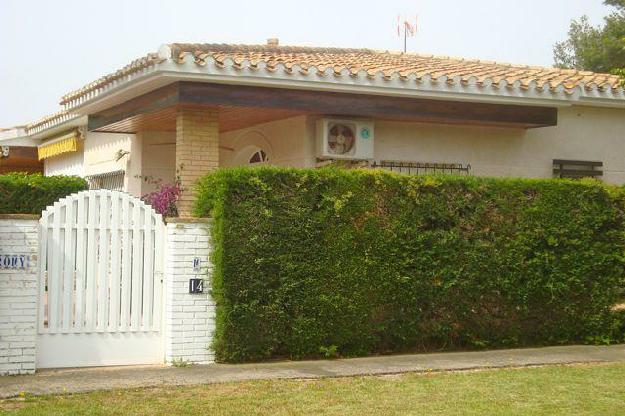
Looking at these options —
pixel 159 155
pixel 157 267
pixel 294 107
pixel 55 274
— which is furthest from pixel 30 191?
pixel 55 274

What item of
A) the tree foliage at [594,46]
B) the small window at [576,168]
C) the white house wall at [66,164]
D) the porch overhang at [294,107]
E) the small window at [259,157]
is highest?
the tree foliage at [594,46]

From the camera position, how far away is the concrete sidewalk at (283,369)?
8977 millimetres

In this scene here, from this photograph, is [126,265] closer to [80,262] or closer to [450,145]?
[80,262]

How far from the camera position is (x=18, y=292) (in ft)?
31.3

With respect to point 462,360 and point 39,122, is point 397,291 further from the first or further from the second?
point 39,122

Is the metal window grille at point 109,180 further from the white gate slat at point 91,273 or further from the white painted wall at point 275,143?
the white gate slat at point 91,273

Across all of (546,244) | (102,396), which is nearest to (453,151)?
(546,244)

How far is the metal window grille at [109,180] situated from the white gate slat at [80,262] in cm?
803

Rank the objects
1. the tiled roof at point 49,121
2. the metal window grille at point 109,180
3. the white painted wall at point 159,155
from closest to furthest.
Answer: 1. the white painted wall at point 159,155
2. the metal window grille at point 109,180
3. the tiled roof at point 49,121

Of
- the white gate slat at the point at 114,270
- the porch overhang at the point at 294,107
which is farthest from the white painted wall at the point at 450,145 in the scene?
the white gate slat at the point at 114,270

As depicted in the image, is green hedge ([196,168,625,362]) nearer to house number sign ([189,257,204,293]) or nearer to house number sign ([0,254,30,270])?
house number sign ([189,257,204,293])

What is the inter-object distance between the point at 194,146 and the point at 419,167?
3.57 m

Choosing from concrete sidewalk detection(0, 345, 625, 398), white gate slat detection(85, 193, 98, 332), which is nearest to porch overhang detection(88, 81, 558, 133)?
white gate slat detection(85, 193, 98, 332)

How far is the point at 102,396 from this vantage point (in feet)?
27.6
